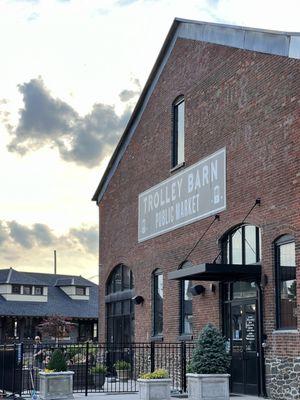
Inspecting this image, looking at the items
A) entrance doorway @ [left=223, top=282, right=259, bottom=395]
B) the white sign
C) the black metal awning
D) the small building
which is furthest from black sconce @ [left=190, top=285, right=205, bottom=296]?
the small building

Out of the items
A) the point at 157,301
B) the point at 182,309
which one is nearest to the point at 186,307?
the point at 182,309

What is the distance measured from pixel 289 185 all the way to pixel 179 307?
7.49 metres

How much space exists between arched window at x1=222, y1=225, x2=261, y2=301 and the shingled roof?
36704 millimetres

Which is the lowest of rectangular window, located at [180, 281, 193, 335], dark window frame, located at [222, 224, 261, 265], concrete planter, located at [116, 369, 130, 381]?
concrete planter, located at [116, 369, 130, 381]

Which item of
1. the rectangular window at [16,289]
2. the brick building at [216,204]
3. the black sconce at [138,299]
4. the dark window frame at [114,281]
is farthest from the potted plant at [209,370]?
the rectangular window at [16,289]

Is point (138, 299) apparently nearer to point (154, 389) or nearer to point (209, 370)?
point (154, 389)

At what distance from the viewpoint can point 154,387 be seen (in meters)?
18.0

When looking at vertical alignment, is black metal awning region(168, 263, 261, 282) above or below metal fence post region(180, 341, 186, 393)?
above

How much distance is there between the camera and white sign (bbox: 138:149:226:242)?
853 inches

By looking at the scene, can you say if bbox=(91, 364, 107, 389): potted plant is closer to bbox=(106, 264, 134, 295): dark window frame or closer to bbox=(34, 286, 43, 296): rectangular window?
bbox=(106, 264, 134, 295): dark window frame

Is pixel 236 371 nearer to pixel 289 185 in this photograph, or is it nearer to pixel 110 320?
pixel 289 185

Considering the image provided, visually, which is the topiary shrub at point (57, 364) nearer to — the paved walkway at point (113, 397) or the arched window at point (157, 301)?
the paved walkway at point (113, 397)

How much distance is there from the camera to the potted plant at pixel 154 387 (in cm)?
1789

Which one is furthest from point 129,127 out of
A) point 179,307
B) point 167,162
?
point 179,307
